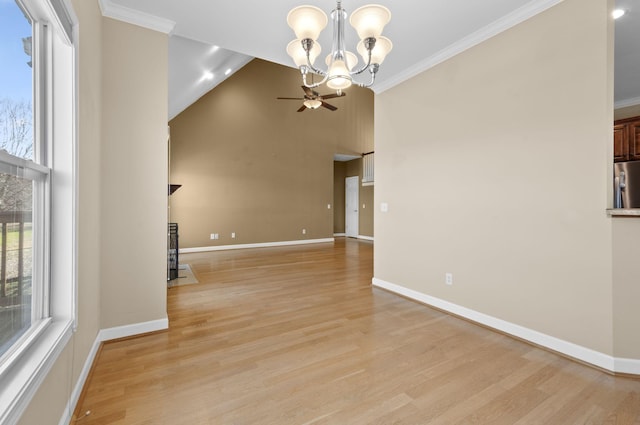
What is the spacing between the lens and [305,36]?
72.0 inches

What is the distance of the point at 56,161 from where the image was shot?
1449 mm

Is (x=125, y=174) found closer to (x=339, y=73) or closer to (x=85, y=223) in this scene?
(x=85, y=223)

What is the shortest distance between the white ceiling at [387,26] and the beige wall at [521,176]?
0.16 meters

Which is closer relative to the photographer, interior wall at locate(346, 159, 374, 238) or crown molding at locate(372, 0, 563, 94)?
crown molding at locate(372, 0, 563, 94)

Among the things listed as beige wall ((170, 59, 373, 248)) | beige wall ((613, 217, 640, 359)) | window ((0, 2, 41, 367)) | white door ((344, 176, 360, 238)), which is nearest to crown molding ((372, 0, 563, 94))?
beige wall ((613, 217, 640, 359))

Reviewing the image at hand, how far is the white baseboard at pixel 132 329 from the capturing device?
2.33 meters

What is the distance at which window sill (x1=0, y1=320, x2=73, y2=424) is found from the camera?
886mm

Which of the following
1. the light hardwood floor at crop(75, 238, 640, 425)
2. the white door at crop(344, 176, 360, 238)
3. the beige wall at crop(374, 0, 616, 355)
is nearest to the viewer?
the light hardwood floor at crop(75, 238, 640, 425)

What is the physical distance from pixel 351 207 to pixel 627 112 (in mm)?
6809

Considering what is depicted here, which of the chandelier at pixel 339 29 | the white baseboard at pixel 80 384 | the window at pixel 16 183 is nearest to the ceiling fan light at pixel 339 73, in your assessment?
the chandelier at pixel 339 29

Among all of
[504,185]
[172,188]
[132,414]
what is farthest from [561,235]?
[172,188]

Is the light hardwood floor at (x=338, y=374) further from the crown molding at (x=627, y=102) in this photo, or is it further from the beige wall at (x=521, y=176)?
the crown molding at (x=627, y=102)

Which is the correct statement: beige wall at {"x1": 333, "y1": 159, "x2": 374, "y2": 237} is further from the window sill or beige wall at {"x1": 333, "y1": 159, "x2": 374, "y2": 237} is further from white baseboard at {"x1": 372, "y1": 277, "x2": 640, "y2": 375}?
the window sill

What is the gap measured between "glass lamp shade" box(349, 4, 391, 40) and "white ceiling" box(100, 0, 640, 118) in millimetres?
706
